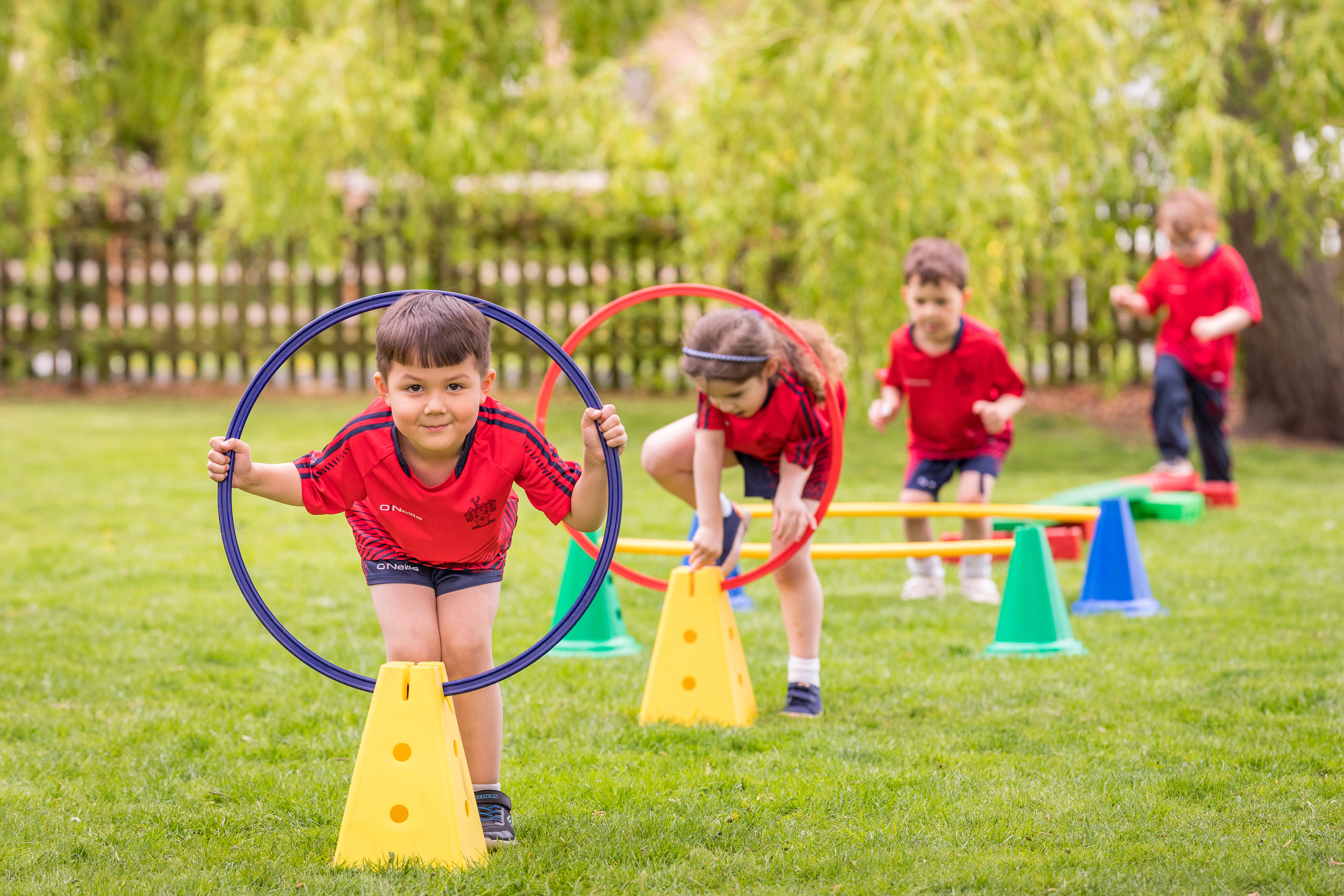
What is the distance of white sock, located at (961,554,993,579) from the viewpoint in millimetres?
6051

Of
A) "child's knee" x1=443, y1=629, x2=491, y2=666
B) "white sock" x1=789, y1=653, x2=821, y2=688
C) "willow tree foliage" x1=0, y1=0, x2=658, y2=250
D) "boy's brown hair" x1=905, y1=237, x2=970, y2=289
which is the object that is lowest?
"white sock" x1=789, y1=653, x2=821, y2=688

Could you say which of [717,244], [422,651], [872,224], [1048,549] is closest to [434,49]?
[717,244]

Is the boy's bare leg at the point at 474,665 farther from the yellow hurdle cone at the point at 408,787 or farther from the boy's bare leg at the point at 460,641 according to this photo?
the yellow hurdle cone at the point at 408,787

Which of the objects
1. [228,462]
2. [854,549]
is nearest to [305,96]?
[854,549]

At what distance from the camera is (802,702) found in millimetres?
4227

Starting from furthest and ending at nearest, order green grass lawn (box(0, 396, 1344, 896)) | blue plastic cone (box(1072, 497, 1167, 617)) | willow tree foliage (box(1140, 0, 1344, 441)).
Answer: willow tree foliage (box(1140, 0, 1344, 441)) < blue plastic cone (box(1072, 497, 1167, 617)) < green grass lawn (box(0, 396, 1344, 896))

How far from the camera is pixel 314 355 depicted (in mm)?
15523

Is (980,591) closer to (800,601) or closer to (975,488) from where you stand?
(975,488)

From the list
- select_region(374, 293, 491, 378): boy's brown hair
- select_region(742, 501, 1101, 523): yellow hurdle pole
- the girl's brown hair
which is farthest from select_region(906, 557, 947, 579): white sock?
select_region(374, 293, 491, 378): boy's brown hair

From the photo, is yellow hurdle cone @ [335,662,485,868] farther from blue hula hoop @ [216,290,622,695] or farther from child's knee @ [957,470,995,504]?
child's knee @ [957,470,995,504]

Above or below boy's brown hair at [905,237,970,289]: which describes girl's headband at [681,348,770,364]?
below

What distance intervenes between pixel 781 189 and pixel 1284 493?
12.4 ft

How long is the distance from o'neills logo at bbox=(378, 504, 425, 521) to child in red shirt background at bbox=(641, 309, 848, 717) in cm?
122

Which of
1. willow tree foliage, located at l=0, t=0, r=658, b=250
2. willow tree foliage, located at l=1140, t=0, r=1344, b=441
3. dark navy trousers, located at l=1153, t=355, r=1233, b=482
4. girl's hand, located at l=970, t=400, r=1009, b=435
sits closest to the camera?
girl's hand, located at l=970, t=400, r=1009, b=435
